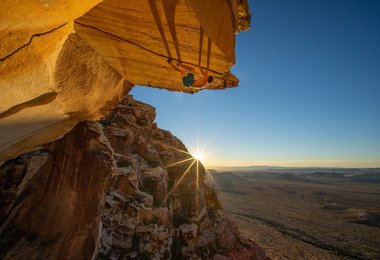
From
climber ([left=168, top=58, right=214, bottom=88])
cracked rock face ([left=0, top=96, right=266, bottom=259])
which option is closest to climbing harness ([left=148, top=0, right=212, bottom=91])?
climber ([left=168, top=58, right=214, bottom=88])

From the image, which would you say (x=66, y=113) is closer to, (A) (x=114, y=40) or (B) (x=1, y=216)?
(A) (x=114, y=40)

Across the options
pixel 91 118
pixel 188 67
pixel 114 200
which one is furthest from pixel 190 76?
pixel 114 200

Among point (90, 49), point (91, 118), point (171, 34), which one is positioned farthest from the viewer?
point (91, 118)

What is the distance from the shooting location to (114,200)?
13297 mm

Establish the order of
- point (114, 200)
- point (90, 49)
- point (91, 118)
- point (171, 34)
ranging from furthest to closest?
point (114, 200)
point (91, 118)
point (90, 49)
point (171, 34)

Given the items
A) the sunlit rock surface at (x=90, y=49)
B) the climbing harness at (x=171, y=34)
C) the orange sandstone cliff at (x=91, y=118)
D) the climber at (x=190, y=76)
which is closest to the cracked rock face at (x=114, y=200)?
the orange sandstone cliff at (x=91, y=118)

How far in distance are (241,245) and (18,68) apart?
2062 centimetres

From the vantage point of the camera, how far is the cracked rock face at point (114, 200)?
292 inches

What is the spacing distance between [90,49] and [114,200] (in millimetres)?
11524

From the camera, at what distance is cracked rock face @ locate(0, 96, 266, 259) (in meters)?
7.41

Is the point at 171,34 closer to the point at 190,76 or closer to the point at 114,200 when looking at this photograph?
the point at 190,76

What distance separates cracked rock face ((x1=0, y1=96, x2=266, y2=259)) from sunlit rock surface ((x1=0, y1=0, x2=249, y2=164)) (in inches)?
139

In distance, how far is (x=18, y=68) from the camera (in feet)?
11.2

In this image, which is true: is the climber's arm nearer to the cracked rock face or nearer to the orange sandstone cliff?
the orange sandstone cliff
